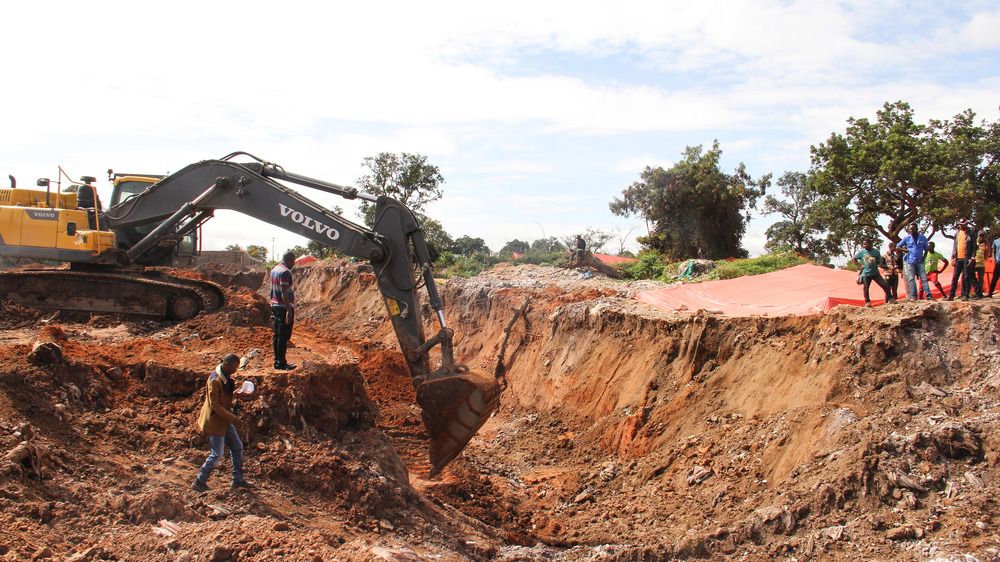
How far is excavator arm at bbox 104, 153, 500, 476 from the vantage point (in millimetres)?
7215

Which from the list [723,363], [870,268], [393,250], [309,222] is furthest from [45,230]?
[870,268]

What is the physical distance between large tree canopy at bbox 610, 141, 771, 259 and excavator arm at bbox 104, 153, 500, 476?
1826 cm

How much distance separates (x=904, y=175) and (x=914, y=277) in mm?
9972

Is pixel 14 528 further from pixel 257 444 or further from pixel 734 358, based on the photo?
pixel 734 358

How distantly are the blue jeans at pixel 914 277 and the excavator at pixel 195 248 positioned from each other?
7095 mm

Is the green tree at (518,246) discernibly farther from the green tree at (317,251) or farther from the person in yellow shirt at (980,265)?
the person in yellow shirt at (980,265)

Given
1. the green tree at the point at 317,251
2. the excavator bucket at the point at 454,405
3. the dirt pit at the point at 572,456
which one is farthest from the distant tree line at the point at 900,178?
the green tree at the point at 317,251

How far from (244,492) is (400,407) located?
19.7 ft

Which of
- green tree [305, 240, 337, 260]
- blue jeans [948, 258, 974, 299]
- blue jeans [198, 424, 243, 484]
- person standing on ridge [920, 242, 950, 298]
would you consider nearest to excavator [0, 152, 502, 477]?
blue jeans [198, 424, 243, 484]

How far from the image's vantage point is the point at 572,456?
10.2m

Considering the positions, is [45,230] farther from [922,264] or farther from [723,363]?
[922,264]

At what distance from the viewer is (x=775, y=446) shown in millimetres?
7449

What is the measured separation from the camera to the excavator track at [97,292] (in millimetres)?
11461

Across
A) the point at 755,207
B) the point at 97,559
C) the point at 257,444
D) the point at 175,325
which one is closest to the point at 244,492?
the point at 257,444
